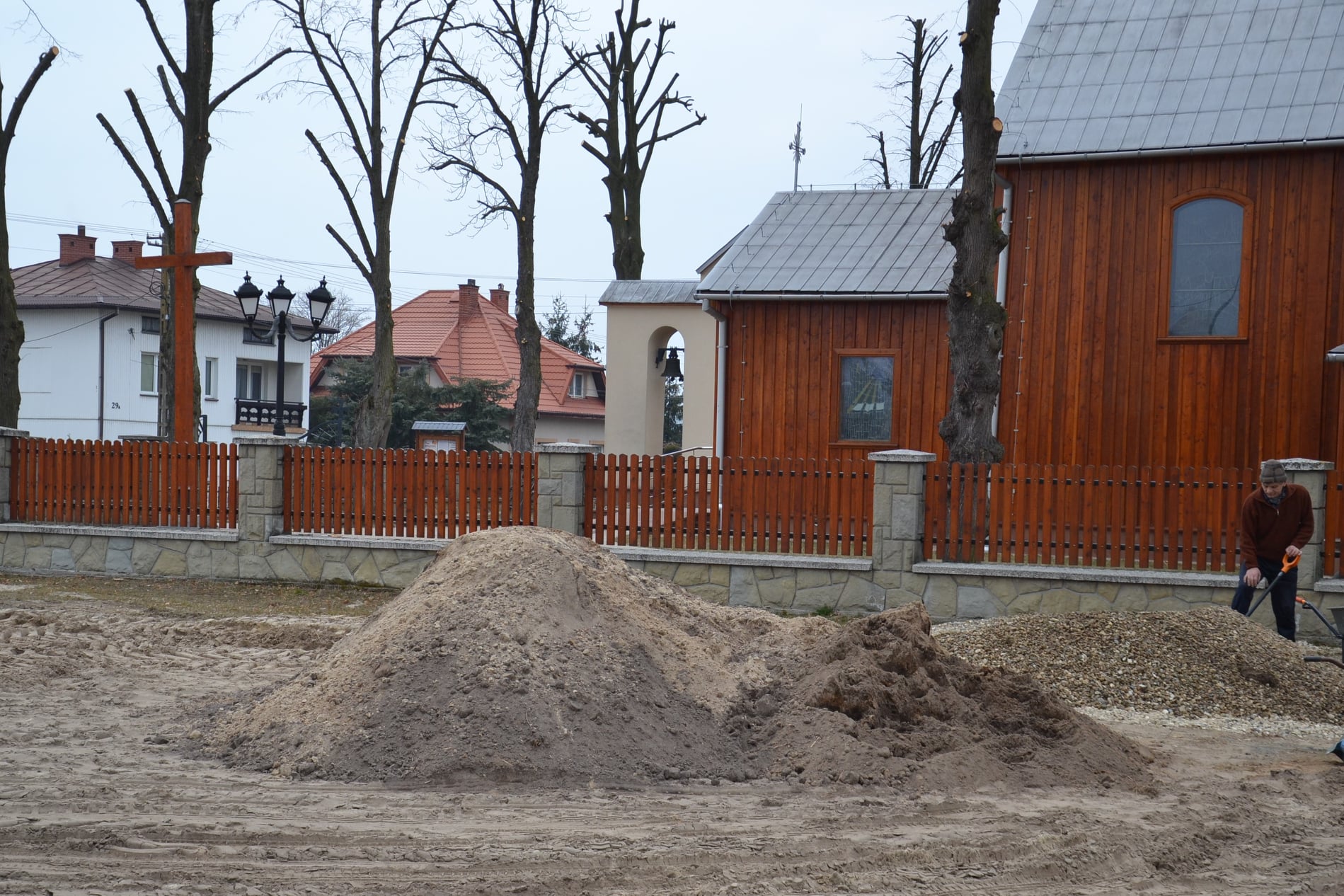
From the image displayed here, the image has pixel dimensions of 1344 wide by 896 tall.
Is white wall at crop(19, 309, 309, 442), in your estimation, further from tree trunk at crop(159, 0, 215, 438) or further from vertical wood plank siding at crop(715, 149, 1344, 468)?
vertical wood plank siding at crop(715, 149, 1344, 468)

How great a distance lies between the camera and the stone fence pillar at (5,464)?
601 inches

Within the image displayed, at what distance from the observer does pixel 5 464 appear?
15.3m

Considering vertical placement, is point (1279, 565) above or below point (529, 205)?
below

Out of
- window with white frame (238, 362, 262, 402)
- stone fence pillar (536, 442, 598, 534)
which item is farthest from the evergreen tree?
stone fence pillar (536, 442, 598, 534)

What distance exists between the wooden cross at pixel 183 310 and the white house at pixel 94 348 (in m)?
21.1

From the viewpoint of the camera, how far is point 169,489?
1471cm

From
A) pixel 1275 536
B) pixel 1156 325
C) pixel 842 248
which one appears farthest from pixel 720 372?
pixel 1275 536

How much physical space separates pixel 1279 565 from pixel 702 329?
15.8 metres

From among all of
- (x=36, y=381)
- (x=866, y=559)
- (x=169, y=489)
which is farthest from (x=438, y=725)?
(x=36, y=381)

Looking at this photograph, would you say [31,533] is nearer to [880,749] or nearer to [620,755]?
[620,755]

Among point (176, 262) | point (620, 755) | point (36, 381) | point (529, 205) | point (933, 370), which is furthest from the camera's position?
point (36, 381)

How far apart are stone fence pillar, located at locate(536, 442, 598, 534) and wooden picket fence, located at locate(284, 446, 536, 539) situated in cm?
19

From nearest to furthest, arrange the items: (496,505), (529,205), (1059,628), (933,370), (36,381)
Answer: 1. (1059,628)
2. (496,505)
3. (933,370)
4. (529,205)
5. (36,381)

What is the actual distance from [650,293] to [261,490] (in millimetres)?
12451
